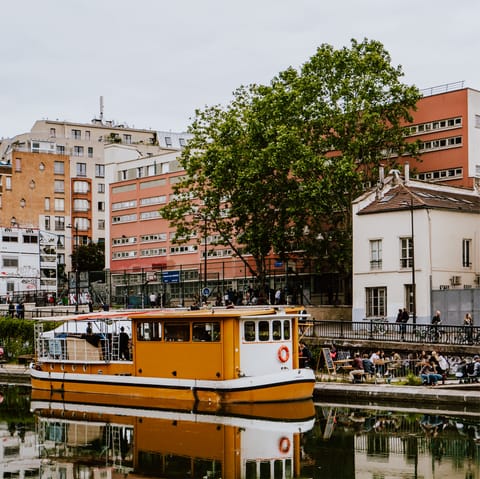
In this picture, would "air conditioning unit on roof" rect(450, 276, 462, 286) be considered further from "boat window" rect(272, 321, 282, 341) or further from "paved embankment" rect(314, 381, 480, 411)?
"boat window" rect(272, 321, 282, 341)

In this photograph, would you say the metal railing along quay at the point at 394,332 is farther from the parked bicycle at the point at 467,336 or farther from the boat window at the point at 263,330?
the boat window at the point at 263,330

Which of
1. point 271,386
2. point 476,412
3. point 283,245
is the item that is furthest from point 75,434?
point 283,245

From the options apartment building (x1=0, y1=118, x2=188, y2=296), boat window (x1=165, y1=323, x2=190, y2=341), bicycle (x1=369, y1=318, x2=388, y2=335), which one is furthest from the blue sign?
boat window (x1=165, y1=323, x2=190, y2=341)

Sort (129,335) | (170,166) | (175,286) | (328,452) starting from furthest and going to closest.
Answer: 1. (170,166)
2. (175,286)
3. (129,335)
4. (328,452)

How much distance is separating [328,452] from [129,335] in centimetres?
1618

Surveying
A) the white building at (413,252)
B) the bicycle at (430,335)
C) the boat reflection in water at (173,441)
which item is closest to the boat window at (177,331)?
the boat reflection in water at (173,441)

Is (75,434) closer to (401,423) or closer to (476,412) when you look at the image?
(401,423)

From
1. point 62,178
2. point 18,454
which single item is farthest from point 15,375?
point 62,178

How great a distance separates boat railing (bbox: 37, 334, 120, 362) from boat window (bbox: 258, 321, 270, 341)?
780 cm

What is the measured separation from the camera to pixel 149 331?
38.8 m

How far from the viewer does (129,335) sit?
41.9 m

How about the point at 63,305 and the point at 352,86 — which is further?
the point at 63,305

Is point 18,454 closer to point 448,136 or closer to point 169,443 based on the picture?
point 169,443

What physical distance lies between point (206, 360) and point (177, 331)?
1.90 metres
